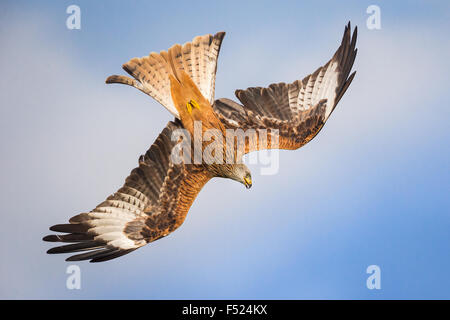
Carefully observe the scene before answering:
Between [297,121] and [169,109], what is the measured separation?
212 centimetres

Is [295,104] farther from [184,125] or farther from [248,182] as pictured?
[184,125]

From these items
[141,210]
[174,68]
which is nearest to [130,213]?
[141,210]

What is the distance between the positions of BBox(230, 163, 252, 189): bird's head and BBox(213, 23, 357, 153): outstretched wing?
0.68 meters

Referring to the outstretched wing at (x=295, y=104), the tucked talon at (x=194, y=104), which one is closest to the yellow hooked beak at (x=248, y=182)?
the outstretched wing at (x=295, y=104)

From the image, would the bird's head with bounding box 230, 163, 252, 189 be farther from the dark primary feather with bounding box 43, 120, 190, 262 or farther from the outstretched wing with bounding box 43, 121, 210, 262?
the dark primary feather with bounding box 43, 120, 190, 262

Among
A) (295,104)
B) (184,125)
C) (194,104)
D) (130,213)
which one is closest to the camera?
(130,213)

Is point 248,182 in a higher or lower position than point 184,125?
lower

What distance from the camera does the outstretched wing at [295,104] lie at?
33.0 ft

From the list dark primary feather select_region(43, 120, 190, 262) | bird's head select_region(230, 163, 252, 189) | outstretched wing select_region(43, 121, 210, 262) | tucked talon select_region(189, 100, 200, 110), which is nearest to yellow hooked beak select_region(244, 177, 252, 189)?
bird's head select_region(230, 163, 252, 189)

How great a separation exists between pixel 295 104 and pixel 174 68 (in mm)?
2154

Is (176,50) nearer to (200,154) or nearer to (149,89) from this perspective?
(149,89)

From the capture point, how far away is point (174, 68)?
9562 millimetres

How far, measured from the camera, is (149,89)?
956 centimetres

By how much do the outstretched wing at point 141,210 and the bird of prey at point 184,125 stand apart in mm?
14
